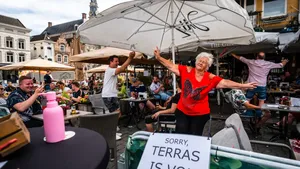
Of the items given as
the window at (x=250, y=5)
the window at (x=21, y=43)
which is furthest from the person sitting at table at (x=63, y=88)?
the window at (x=21, y=43)

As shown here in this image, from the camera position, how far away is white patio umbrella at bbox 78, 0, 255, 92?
11.5ft

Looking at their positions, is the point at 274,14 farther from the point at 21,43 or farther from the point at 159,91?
the point at 21,43

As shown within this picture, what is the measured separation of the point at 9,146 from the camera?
1.05 metres

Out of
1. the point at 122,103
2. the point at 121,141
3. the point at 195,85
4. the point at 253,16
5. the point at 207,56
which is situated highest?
the point at 253,16

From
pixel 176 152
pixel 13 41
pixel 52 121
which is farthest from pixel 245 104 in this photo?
pixel 13 41

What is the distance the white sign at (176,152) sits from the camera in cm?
134

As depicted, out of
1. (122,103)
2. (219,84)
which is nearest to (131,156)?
(219,84)

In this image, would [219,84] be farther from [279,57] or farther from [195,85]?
[279,57]

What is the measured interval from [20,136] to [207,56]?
247cm

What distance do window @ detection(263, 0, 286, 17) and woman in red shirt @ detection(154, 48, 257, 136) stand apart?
13.8m

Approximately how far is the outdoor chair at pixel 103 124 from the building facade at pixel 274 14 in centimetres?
1210

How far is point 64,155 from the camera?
1.06 m

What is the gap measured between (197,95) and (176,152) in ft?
4.27

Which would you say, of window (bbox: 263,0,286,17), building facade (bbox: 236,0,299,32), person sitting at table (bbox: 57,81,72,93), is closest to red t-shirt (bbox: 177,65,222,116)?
person sitting at table (bbox: 57,81,72,93)
